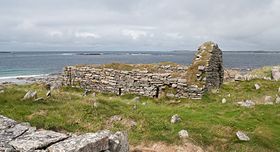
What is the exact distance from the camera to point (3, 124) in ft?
33.0

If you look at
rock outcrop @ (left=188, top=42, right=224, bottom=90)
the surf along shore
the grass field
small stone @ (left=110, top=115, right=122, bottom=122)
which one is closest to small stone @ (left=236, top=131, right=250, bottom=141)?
the surf along shore

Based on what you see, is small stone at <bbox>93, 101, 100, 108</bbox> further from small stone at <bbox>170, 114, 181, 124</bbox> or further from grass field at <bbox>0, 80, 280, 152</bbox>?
small stone at <bbox>170, 114, 181, 124</bbox>

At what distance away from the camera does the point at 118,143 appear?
9.41 m

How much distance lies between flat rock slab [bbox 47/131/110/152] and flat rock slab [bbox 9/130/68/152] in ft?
1.08

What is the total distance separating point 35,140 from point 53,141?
0.44m

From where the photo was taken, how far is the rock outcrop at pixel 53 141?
8117 mm

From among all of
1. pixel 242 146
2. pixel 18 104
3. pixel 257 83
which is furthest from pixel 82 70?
pixel 242 146

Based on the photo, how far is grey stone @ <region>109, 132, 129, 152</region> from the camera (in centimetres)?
925

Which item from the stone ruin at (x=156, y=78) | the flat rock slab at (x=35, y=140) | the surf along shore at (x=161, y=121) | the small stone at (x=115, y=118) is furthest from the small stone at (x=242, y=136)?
the stone ruin at (x=156, y=78)

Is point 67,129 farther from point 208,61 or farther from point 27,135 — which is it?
point 208,61

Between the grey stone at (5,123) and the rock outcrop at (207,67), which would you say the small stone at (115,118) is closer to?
the grey stone at (5,123)

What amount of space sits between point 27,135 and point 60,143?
1.31 metres

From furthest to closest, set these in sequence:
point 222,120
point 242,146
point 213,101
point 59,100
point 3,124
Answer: point 213,101, point 59,100, point 222,120, point 242,146, point 3,124

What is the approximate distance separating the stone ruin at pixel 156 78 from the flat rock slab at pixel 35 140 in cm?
1409
